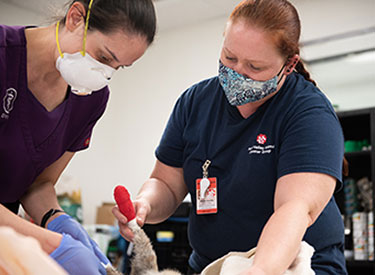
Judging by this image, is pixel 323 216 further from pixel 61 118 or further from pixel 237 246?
pixel 61 118

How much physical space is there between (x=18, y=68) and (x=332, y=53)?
11.4 feet

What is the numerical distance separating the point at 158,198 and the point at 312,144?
55cm

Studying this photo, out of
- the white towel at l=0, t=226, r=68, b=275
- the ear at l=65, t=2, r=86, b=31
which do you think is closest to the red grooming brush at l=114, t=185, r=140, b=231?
the ear at l=65, t=2, r=86, b=31

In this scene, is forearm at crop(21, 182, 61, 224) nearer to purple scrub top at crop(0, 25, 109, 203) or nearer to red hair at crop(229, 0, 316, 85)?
purple scrub top at crop(0, 25, 109, 203)

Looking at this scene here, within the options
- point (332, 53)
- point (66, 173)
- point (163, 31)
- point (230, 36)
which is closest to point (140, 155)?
point (66, 173)

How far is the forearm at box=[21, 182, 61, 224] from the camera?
1.47 meters

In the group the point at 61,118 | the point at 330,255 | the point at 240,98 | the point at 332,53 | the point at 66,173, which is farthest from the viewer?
the point at 66,173

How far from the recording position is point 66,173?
4938mm

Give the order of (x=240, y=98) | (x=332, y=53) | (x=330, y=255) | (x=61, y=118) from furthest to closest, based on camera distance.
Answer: (x=332, y=53), (x=61, y=118), (x=240, y=98), (x=330, y=255)

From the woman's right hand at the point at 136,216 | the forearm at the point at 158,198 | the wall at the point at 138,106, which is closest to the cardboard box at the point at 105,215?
the wall at the point at 138,106

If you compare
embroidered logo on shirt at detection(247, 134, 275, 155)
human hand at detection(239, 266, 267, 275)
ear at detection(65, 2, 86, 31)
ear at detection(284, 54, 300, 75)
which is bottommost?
human hand at detection(239, 266, 267, 275)

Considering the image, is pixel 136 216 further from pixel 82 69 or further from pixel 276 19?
pixel 276 19

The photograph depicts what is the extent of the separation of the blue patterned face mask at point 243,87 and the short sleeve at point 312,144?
0.12 m

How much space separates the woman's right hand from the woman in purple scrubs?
0.09 metres
